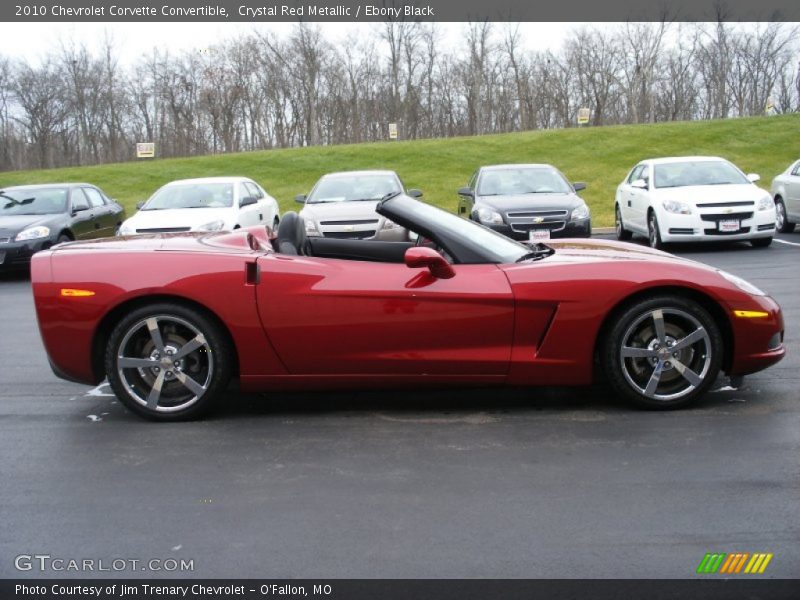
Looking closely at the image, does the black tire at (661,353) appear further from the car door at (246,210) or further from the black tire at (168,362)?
the car door at (246,210)

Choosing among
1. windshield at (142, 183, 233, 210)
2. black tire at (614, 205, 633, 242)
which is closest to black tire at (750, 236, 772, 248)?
black tire at (614, 205, 633, 242)

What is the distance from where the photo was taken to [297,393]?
222 inches

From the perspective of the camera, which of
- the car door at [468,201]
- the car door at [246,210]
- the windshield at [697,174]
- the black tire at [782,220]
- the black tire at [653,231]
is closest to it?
the black tire at [653,231]

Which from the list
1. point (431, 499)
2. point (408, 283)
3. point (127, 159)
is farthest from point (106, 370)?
point (127, 159)

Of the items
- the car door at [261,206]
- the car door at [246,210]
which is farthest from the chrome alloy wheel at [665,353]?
the car door at [261,206]

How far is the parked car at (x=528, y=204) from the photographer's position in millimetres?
13227

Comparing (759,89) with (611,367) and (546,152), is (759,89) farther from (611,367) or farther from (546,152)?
(611,367)

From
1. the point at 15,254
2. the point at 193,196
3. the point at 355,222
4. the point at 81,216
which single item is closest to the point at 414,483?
the point at 355,222

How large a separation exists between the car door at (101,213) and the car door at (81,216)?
140 mm

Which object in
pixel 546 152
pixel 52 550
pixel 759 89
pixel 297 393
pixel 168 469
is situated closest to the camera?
pixel 52 550

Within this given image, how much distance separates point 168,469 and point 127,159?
50.0 m

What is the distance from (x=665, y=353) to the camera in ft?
16.1

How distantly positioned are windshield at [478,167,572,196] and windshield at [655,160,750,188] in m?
1.53

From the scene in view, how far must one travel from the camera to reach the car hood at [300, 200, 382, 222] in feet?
44.5
